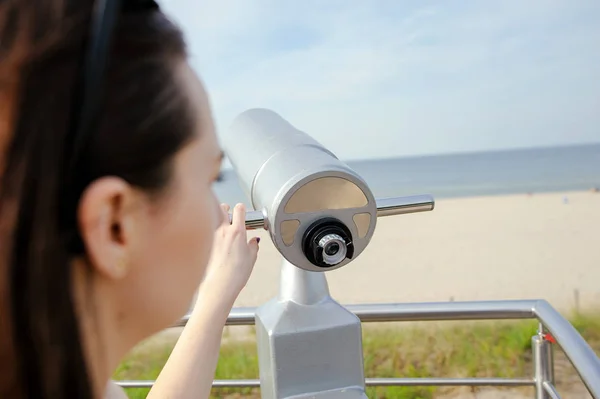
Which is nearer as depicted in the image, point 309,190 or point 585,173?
point 309,190

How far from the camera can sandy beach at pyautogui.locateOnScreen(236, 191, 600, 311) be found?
6984 millimetres

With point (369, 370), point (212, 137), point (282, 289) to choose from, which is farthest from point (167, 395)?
point (369, 370)

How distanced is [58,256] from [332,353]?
568 mm

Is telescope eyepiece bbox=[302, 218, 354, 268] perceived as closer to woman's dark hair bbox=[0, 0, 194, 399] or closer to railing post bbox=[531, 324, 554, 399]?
woman's dark hair bbox=[0, 0, 194, 399]

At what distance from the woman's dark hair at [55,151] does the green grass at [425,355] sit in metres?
2.58

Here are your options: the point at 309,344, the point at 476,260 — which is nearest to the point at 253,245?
the point at 309,344

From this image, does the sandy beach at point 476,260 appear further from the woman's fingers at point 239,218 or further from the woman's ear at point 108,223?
the woman's ear at point 108,223

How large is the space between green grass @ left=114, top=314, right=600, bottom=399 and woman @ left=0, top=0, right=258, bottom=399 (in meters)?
2.57

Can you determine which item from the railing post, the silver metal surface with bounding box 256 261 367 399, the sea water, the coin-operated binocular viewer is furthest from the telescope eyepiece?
the sea water

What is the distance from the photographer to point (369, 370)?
3.45 m

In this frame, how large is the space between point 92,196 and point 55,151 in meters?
0.04

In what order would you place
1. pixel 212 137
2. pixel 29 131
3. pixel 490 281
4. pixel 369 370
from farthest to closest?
1. pixel 490 281
2. pixel 369 370
3. pixel 212 137
4. pixel 29 131

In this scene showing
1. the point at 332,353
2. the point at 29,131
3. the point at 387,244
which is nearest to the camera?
the point at 29,131

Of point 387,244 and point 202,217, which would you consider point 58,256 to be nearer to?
point 202,217
